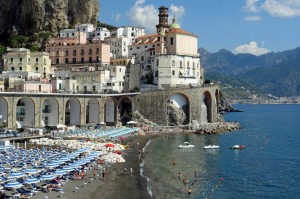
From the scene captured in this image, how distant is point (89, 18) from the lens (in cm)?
12256

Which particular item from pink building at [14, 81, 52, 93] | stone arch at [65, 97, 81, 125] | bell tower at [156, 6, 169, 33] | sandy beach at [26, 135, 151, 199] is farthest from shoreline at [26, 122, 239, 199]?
bell tower at [156, 6, 169, 33]

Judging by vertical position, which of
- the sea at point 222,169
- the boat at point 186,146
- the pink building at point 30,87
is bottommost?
the sea at point 222,169

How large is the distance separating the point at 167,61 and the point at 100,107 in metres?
19.9

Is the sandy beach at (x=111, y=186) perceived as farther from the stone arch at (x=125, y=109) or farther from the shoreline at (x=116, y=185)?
the stone arch at (x=125, y=109)

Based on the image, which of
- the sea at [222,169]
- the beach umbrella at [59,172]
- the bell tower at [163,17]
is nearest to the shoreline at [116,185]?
the sea at [222,169]

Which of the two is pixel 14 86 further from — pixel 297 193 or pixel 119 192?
pixel 297 193

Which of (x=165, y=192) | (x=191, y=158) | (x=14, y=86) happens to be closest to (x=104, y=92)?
(x=14, y=86)

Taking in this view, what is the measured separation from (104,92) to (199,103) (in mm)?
21068

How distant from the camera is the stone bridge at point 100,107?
249 ft

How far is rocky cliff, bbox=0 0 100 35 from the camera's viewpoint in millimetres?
112500

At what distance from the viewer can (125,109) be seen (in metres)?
96.0

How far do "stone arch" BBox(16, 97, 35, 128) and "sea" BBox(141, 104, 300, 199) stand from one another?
872 inches

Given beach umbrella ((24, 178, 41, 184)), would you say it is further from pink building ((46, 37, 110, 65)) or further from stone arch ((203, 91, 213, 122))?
pink building ((46, 37, 110, 65))

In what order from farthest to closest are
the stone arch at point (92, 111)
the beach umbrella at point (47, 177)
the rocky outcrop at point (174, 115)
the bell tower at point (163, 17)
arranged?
the bell tower at point (163, 17) → the rocky outcrop at point (174, 115) → the stone arch at point (92, 111) → the beach umbrella at point (47, 177)
